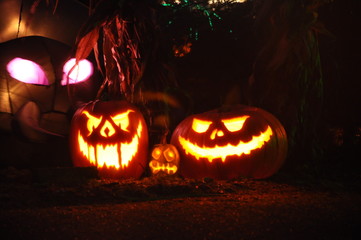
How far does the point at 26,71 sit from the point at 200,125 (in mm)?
1688

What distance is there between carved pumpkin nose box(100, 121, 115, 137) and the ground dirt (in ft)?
1.31

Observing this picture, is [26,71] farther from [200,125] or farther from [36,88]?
[200,125]

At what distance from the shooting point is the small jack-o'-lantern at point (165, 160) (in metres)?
3.48

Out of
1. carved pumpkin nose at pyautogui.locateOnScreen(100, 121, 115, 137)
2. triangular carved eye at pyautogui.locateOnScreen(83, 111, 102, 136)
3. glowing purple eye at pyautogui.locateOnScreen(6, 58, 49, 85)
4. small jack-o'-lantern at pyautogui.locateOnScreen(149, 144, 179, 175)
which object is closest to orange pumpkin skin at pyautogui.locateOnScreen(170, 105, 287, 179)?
small jack-o'-lantern at pyautogui.locateOnScreen(149, 144, 179, 175)

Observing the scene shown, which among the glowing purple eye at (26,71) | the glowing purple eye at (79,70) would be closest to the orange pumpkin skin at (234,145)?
the glowing purple eye at (79,70)

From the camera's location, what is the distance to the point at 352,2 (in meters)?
4.19

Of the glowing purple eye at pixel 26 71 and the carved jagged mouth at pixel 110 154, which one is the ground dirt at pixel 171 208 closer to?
the carved jagged mouth at pixel 110 154

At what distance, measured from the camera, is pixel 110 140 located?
11.1ft

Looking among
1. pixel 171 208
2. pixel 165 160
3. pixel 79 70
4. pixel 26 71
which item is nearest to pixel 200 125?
pixel 165 160

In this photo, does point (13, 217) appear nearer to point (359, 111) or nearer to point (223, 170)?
point (223, 170)

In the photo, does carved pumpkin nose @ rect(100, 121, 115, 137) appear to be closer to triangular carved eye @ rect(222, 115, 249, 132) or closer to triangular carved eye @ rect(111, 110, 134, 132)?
triangular carved eye @ rect(111, 110, 134, 132)

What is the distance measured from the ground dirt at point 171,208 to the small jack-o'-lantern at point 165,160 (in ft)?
0.95

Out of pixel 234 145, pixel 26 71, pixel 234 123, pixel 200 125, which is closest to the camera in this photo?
pixel 234 145

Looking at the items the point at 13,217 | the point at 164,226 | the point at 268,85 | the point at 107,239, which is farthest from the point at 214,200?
the point at 268,85
